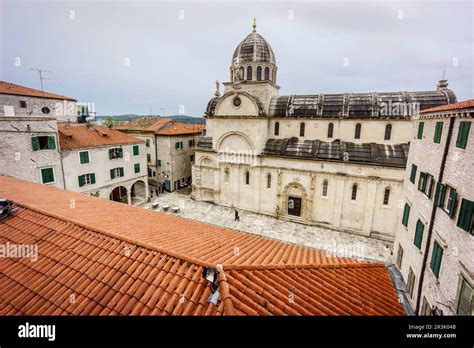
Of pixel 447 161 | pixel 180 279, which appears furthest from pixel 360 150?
pixel 180 279

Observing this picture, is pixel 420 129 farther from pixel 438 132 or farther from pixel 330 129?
pixel 330 129

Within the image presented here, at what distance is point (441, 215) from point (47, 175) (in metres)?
26.4

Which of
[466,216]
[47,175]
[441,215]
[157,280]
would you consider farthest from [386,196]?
[47,175]

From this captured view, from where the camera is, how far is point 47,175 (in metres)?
18.6

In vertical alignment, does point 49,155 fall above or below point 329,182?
above

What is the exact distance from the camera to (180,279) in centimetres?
437

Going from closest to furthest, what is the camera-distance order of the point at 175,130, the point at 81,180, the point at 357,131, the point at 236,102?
the point at 81,180 → the point at 357,131 → the point at 236,102 → the point at 175,130

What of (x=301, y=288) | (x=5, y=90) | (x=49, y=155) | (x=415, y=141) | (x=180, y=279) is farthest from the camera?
(x=49, y=155)

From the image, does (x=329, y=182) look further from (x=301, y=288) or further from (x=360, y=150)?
(x=301, y=288)

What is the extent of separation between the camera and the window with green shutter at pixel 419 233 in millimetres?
10500

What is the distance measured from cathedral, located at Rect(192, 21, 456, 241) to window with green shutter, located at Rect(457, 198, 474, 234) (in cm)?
1282

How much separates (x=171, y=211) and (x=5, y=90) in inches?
659

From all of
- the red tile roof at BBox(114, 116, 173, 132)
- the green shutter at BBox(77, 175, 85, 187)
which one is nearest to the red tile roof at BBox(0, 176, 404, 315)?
the green shutter at BBox(77, 175, 85, 187)
